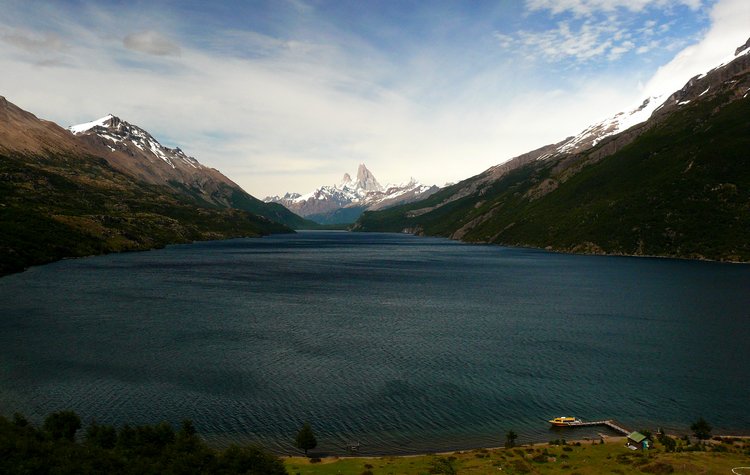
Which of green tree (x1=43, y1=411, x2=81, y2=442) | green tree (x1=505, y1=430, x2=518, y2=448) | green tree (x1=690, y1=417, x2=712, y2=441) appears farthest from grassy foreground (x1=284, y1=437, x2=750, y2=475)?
green tree (x1=43, y1=411, x2=81, y2=442)

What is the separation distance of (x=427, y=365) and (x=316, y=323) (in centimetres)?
4203

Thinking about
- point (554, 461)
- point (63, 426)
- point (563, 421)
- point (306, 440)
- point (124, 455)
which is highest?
point (124, 455)

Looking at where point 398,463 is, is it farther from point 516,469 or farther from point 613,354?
point 613,354

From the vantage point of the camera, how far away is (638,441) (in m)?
52.7

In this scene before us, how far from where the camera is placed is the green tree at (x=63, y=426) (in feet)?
170

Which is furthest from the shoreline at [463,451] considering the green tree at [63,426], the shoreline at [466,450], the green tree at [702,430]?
the green tree at [63,426]

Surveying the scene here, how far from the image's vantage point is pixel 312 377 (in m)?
79.1

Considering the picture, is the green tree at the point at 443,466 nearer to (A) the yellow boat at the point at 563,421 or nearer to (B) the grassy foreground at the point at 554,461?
(B) the grassy foreground at the point at 554,461

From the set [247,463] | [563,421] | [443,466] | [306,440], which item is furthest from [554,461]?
[247,463]

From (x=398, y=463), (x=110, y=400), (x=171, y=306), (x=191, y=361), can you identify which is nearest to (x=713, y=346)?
(x=398, y=463)

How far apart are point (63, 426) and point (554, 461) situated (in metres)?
55.2

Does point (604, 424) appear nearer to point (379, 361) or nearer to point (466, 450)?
point (466, 450)

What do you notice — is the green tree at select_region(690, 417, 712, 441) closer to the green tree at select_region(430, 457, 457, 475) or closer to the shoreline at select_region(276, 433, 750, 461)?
the shoreline at select_region(276, 433, 750, 461)

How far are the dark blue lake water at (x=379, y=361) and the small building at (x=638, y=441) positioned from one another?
801 cm
